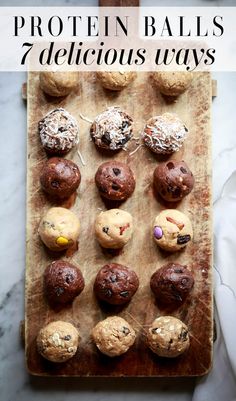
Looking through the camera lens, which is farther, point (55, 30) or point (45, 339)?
point (55, 30)

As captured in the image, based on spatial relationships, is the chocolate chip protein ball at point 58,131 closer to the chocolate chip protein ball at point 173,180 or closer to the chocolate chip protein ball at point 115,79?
the chocolate chip protein ball at point 115,79

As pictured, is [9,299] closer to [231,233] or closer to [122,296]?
[122,296]

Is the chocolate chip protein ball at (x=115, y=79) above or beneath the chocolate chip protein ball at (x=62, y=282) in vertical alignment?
above

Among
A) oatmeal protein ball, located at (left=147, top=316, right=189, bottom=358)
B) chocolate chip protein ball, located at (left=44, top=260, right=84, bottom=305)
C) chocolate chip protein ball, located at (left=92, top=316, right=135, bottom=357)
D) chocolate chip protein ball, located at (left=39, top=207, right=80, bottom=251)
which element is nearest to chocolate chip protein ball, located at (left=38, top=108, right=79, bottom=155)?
chocolate chip protein ball, located at (left=39, top=207, right=80, bottom=251)

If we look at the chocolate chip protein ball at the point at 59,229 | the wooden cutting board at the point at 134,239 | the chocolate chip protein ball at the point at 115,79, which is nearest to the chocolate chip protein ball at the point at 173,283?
the wooden cutting board at the point at 134,239

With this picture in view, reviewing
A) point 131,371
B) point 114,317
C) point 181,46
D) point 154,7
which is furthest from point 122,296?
point 154,7

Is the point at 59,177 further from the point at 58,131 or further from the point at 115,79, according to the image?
the point at 115,79

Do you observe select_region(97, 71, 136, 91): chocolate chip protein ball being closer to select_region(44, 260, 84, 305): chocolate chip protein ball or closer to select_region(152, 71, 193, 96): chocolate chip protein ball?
select_region(152, 71, 193, 96): chocolate chip protein ball
